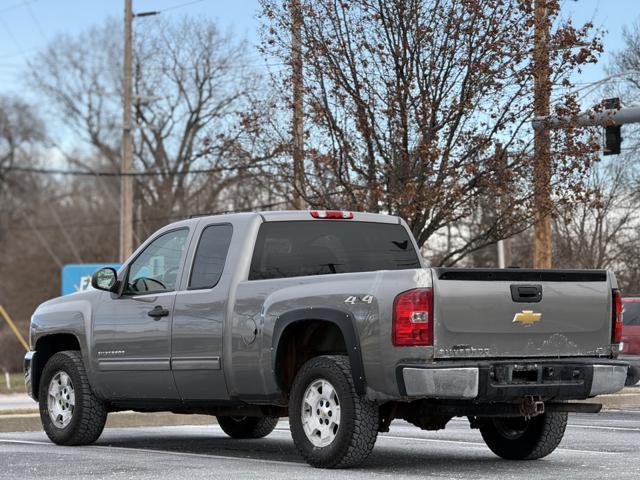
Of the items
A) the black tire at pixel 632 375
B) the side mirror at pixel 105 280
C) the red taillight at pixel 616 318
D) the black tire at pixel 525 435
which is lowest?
the black tire at pixel 525 435

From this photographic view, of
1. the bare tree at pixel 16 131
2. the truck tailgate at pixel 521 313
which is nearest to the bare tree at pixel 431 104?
the truck tailgate at pixel 521 313

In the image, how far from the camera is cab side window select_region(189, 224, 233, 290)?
10898mm

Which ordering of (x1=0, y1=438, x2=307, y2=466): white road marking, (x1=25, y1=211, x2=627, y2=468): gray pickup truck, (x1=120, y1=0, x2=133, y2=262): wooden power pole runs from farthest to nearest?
(x1=120, y1=0, x2=133, y2=262): wooden power pole < (x1=0, y1=438, x2=307, y2=466): white road marking < (x1=25, y1=211, x2=627, y2=468): gray pickup truck

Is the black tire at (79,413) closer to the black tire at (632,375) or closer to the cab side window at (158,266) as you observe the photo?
the cab side window at (158,266)

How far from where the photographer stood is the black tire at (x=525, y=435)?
10703 mm

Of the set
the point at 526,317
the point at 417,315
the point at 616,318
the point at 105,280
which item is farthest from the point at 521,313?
the point at 105,280

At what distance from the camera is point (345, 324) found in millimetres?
9539

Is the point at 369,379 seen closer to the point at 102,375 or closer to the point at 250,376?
the point at 250,376

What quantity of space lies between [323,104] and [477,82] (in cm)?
226

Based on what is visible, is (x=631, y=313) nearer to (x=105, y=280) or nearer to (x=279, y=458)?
(x=279, y=458)

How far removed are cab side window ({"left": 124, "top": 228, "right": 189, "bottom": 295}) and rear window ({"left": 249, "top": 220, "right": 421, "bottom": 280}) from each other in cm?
90

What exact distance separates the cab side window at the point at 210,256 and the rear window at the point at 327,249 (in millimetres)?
306

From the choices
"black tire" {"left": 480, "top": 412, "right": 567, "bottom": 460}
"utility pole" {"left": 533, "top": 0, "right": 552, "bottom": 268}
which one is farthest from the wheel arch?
"utility pole" {"left": 533, "top": 0, "right": 552, "bottom": 268}

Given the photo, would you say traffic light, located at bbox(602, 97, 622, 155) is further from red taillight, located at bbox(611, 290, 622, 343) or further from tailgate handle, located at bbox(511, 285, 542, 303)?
tailgate handle, located at bbox(511, 285, 542, 303)
